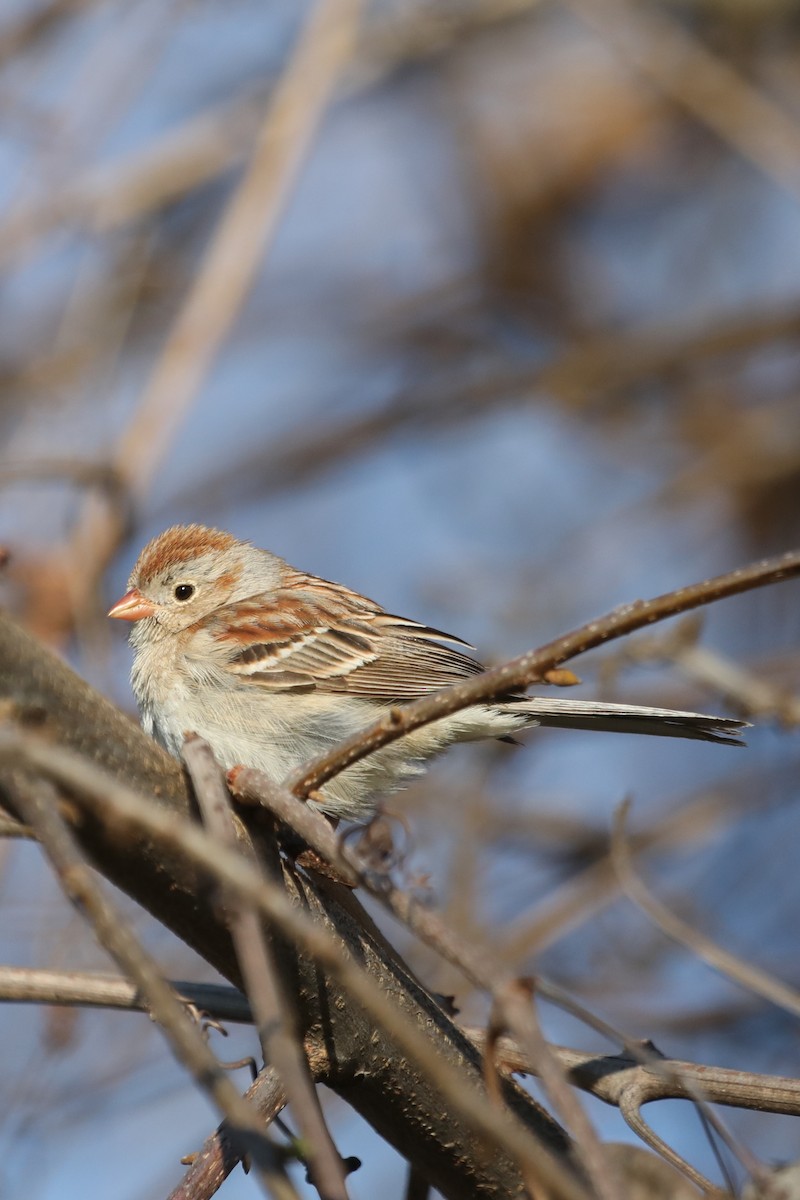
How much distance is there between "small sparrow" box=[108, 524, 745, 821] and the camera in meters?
3.18

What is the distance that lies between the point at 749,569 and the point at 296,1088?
0.73 m

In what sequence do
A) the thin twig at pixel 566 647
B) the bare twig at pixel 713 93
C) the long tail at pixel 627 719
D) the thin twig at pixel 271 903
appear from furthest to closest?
the bare twig at pixel 713 93
the long tail at pixel 627 719
the thin twig at pixel 566 647
the thin twig at pixel 271 903

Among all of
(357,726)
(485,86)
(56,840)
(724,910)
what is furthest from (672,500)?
(56,840)

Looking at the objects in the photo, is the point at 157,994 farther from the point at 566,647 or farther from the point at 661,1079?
the point at 661,1079

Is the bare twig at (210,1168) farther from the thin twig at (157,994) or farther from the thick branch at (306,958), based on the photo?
the thin twig at (157,994)

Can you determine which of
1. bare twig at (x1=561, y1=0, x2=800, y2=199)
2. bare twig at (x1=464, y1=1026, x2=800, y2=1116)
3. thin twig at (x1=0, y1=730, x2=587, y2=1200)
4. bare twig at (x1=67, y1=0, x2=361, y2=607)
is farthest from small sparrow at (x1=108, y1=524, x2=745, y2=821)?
bare twig at (x1=561, y1=0, x2=800, y2=199)

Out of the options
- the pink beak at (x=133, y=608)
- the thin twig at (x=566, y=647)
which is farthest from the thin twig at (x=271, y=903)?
the pink beak at (x=133, y=608)

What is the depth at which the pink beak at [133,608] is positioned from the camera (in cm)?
384

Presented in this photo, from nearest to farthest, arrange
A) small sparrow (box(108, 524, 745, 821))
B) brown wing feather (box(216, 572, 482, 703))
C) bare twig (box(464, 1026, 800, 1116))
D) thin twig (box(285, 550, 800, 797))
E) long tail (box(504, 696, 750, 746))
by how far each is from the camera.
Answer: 1. thin twig (box(285, 550, 800, 797))
2. bare twig (box(464, 1026, 800, 1116))
3. long tail (box(504, 696, 750, 746))
4. small sparrow (box(108, 524, 745, 821))
5. brown wing feather (box(216, 572, 482, 703))

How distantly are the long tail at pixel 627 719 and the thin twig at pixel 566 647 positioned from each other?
1.10 metres

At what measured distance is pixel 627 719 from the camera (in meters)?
2.93

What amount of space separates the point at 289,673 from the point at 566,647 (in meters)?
1.93

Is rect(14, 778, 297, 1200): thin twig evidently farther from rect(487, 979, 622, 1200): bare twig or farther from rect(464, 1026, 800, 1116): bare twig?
rect(464, 1026, 800, 1116): bare twig

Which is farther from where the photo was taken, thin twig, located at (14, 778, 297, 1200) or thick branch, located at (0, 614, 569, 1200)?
thick branch, located at (0, 614, 569, 1200)
